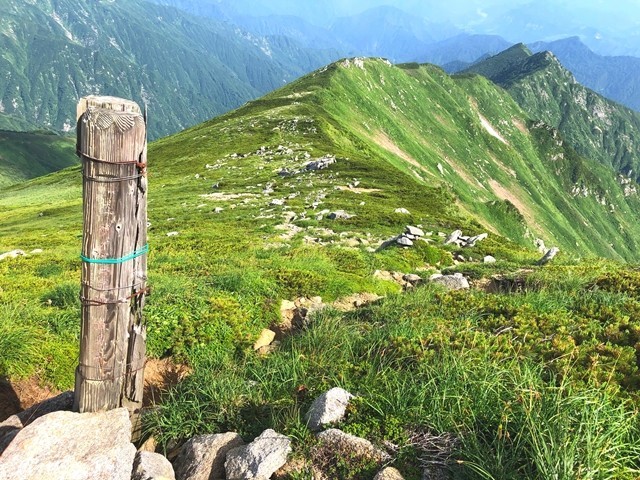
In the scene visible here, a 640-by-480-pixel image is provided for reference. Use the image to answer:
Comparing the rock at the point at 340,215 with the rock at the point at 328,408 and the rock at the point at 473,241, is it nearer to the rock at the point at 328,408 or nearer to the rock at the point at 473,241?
the rock at the point at 473,241

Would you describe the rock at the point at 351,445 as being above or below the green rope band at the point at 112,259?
below

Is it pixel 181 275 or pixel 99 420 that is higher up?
pixel 99 420

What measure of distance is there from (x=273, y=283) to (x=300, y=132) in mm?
56252

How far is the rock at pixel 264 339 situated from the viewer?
379 inches

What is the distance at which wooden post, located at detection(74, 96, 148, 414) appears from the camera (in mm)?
5012

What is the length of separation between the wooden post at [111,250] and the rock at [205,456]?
1.25m

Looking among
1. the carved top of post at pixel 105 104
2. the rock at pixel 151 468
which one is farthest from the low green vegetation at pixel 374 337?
the carved top of post at pixel 105 104

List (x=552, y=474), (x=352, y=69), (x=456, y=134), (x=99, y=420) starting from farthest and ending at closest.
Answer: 1. (x=456, y=134)
2. (x=352, y=69)
3. (x=99, y=420)
4. (x=552, y=474)

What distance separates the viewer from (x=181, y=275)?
1346 cm

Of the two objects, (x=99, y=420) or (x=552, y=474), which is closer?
(x=552, y=474)

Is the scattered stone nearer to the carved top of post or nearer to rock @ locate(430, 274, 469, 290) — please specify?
rock @ locate(430, 274, 469, 290)

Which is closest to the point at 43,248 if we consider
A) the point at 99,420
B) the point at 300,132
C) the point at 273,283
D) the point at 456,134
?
the point at 273,283

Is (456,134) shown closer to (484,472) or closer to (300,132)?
(300,132)

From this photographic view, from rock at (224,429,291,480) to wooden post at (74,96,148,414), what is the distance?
1954 millimetres
